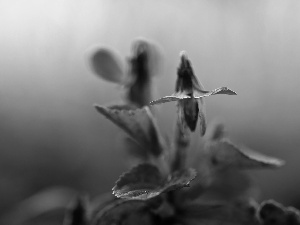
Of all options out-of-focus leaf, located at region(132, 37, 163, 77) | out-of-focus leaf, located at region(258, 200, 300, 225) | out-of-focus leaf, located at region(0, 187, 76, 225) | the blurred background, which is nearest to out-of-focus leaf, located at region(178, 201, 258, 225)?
out-of-focus leaf, located at region(258, 200, 300, 225)

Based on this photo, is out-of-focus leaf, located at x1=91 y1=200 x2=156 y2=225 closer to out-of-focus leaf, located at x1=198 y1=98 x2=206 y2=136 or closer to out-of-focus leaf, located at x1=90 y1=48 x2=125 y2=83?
out-of-focus leaf, located at x1=198 y1=98 x2=206 y2=136

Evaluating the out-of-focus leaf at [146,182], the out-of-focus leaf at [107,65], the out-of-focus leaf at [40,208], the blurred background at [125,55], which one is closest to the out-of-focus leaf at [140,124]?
the out-of-focus leaf at [146,182]

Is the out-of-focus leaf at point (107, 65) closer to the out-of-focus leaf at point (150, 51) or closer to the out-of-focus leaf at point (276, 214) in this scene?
the out-of-focus leaf at point (150, 51)

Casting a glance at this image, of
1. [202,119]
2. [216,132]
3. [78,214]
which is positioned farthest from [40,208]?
[202,119]

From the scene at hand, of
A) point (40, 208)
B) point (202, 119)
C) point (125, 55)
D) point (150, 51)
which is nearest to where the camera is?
point (202, 119)

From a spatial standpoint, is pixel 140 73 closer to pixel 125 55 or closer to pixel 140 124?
pixel 140 124
